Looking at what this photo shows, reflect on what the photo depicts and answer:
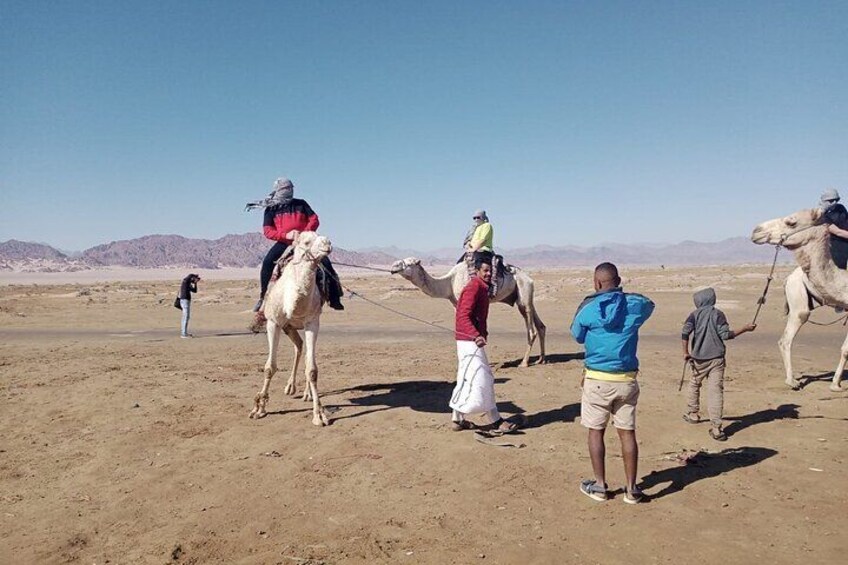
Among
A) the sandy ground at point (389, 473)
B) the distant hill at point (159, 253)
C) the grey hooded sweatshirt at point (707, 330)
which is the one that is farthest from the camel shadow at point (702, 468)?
the distant hill at point (159, 253)

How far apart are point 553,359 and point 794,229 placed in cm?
594

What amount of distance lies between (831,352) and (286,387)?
45.0 ft

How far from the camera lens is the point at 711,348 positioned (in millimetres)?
7043

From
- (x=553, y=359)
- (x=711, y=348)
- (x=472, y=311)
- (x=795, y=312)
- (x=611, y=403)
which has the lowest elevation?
(x=553, y=359)

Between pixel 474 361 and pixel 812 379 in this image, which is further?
pixel 812 379

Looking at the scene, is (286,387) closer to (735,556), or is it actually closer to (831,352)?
(735,556)

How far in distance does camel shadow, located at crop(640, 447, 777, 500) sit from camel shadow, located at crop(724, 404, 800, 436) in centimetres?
81

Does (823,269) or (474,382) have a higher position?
(823,269)

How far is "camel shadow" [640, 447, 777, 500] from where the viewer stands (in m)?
5.63

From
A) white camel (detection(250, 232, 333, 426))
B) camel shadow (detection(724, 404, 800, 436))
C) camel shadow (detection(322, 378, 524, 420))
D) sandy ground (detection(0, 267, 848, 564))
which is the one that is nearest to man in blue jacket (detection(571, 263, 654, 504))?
sandy ground (detection(0, 267, 848, 564))

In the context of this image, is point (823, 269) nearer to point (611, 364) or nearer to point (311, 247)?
point (611, 364)

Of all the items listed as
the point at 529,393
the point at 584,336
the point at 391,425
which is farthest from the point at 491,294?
the point at 584,336

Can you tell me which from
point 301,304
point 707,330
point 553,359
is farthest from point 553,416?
point 553,359

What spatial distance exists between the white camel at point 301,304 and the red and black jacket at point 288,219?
31.3 inches
